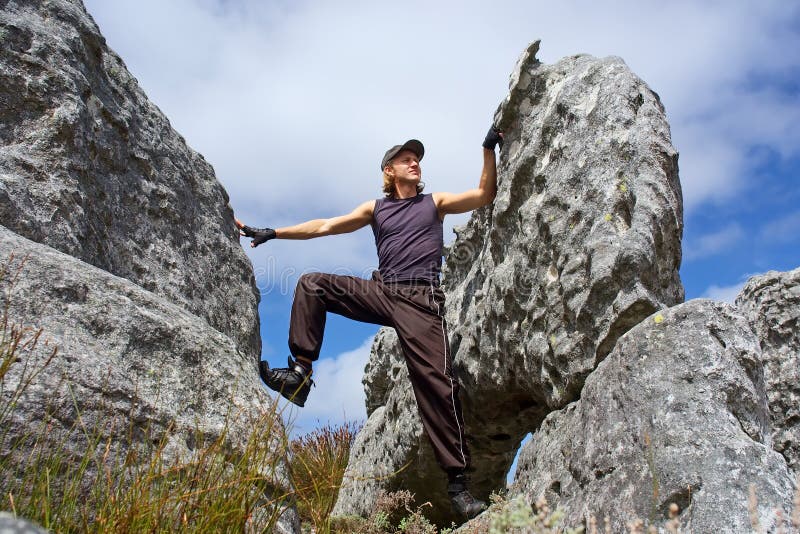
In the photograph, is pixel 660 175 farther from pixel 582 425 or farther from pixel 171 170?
pixel 171 170

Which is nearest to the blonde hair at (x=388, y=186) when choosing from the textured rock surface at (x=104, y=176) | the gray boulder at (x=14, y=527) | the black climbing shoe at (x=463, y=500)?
the textured rock surface at (x=104, y=176)

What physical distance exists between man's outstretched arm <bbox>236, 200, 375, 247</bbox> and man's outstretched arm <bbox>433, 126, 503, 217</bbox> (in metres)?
0.72

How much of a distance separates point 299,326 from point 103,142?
2.14m

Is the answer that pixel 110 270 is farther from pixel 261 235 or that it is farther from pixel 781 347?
pixel 781 347

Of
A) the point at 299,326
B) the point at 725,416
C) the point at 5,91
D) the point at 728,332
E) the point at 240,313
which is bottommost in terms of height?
the point at 725,416

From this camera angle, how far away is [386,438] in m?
7.47

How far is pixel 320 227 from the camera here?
662 cm

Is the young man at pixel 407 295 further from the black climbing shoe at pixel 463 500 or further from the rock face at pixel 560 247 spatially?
the rock face at pixel 560 247

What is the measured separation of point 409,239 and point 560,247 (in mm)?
1427

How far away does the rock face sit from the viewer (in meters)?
4.77

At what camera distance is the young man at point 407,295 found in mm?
5387

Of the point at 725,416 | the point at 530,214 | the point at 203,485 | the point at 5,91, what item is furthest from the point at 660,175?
the point at 5,91

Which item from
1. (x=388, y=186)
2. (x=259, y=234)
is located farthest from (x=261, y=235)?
(x=388, y=186)

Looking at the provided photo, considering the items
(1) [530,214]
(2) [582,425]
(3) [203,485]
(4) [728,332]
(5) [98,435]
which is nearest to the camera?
(3) [203,485]
